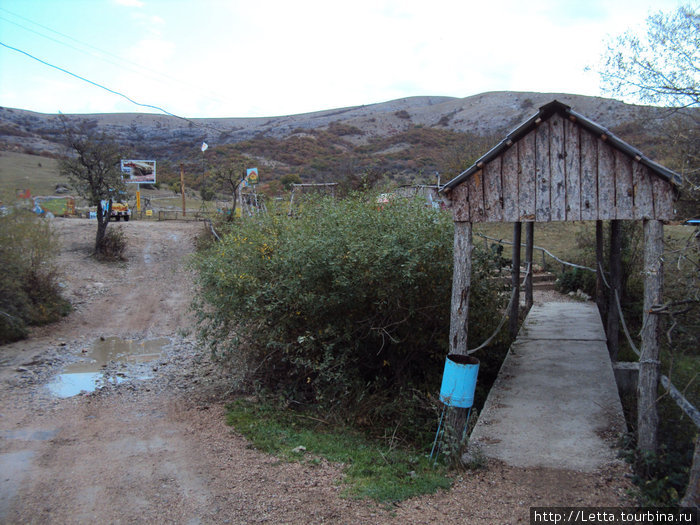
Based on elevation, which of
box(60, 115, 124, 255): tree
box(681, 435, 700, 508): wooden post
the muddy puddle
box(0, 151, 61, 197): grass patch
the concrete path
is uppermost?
box(0, 151, 61, 197): grass patch

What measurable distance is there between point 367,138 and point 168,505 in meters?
55.6

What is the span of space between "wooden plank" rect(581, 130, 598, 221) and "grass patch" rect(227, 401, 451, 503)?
3026 millimetres

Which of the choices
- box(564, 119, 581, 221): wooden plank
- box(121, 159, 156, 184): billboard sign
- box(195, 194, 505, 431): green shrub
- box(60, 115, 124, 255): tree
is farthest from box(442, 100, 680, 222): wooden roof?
box(121, 159, 156, 184): billboard sign

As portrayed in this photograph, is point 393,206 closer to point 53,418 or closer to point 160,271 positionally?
point 53,418

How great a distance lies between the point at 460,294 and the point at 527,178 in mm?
1445

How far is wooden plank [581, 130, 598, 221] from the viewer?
Result: 5.38 metres

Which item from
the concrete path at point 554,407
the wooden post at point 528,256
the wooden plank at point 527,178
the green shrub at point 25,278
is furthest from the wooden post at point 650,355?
the green shrub at point 25,278

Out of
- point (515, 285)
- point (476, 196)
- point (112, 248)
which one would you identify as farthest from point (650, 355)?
point (112, 248)

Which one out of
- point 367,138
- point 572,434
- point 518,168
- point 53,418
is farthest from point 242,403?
point 367,138

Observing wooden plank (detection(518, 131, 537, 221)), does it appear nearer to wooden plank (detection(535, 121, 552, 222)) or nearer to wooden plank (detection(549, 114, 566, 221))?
wooden plank (detection(535, 121, 552, 222))

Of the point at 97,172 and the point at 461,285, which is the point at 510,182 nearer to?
the point at 461,285

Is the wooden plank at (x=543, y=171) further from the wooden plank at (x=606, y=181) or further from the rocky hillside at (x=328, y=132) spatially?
the rocky hillside at (x=328, y=132)

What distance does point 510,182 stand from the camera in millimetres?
5703

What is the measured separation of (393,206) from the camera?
791 cm
